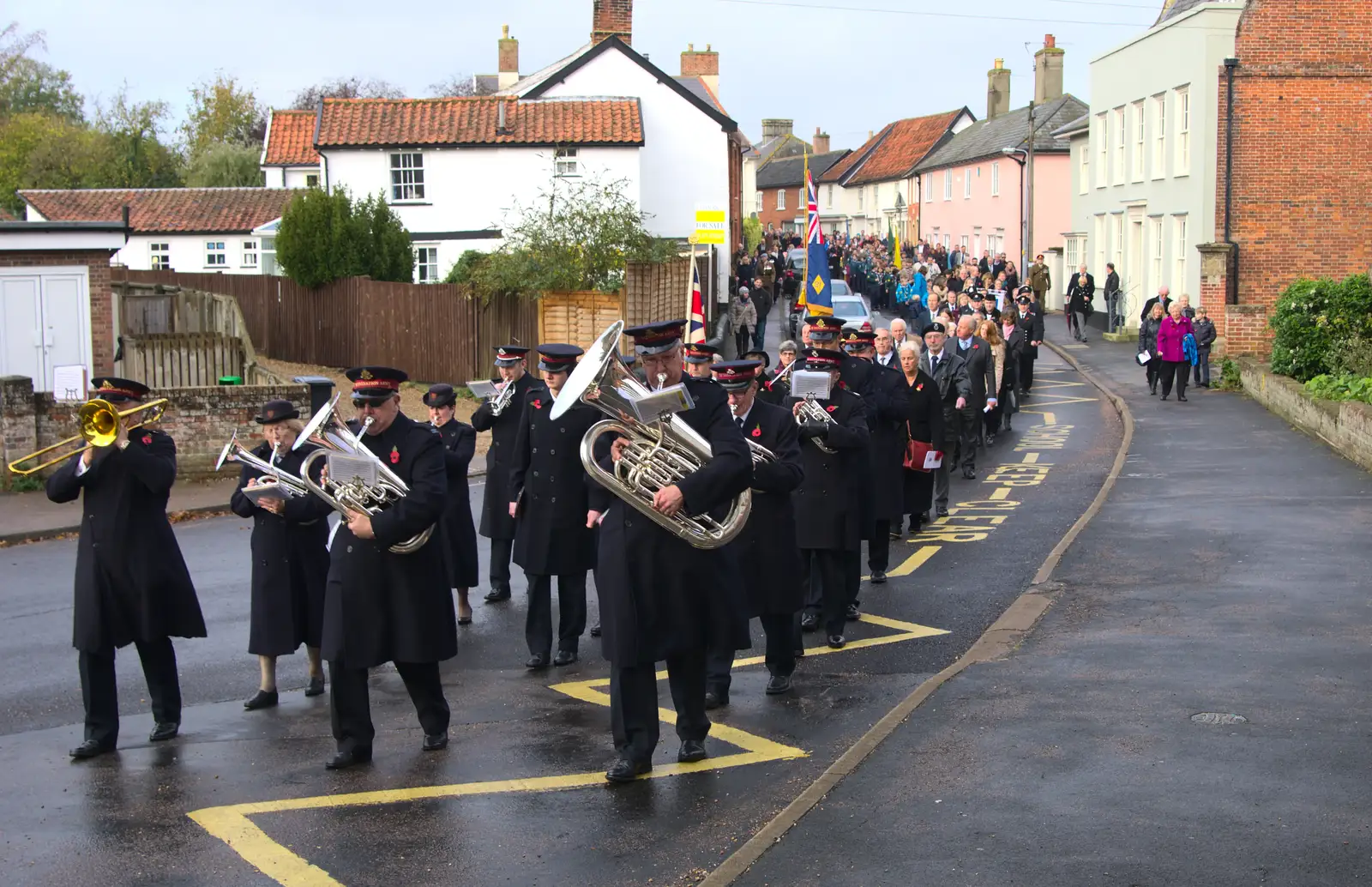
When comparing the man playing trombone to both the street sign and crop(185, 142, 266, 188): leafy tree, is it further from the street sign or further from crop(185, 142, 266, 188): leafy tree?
crop(185, 142, 266, 188): leafy tree

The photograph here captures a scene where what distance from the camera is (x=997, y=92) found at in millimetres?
70312

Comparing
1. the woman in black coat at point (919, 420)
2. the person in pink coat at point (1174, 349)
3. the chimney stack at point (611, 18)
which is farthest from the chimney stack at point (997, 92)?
the woman in black coat at point (919, 420)

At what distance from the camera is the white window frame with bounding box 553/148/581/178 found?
39.2 meters

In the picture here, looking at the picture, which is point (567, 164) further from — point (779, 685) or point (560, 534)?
point (779, 685)

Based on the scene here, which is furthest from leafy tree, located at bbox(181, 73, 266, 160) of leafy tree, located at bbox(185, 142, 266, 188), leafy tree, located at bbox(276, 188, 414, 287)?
leafy tree, located at bbox(276, 188, 414, 287)

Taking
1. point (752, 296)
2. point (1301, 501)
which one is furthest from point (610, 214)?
point (1301, 501)

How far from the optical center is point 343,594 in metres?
7.38

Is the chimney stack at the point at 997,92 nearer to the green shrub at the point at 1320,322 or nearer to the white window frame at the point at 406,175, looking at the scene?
the white window frame at the point at 406,175

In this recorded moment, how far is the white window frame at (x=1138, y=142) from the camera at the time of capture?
1448 inches

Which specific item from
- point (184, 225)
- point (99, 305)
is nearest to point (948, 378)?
point (99, 305)

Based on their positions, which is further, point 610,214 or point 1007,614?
point 610,214

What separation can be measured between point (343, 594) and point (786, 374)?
178 inches

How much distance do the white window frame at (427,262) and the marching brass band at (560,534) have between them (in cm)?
2991

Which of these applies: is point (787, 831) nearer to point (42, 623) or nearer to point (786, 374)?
point (786, 374)
